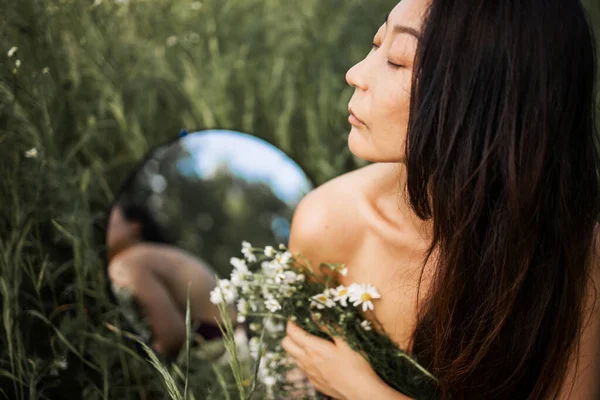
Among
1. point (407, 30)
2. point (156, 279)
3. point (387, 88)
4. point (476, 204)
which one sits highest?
point (407, 30)

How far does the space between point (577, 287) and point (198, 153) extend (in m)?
1.48

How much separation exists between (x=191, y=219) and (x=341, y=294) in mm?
1301

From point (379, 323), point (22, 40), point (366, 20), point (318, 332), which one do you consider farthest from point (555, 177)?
point (366, 20)

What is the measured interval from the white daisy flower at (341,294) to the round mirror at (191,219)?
2.66 ft

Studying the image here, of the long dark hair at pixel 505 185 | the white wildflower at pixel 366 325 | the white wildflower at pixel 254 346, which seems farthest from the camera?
the white wildflower at pixel 254 346

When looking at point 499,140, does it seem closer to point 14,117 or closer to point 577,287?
point 577,287

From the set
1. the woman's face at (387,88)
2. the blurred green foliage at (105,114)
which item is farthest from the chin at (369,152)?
the blurred green foliage at (105,114)

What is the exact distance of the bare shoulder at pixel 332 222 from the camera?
5.56 feet

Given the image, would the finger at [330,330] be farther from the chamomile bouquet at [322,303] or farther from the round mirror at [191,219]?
the round mirror at [191,219]

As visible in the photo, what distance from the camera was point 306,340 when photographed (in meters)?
1.70

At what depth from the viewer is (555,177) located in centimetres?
137

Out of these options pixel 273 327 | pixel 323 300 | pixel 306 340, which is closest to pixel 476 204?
pixel 323 300

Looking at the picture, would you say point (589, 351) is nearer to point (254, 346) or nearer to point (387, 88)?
point (387, 88)

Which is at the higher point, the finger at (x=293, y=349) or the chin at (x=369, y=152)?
the chin at (x=369, y=152)
